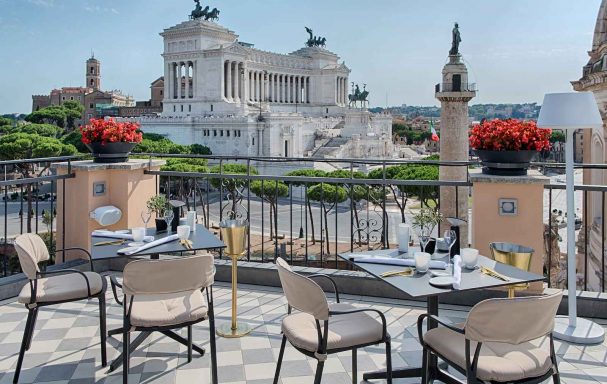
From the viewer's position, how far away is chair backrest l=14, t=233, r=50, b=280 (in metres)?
3.62

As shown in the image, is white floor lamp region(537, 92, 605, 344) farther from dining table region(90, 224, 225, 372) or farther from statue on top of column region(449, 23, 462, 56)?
statue on top of column region(449, 23, 462, 56)

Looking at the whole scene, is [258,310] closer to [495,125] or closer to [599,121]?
[495,125]

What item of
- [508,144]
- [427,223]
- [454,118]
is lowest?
[427,223]

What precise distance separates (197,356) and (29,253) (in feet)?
4.40

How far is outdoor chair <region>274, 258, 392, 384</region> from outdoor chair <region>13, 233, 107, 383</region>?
1459 mm

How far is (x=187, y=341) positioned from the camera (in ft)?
13.1

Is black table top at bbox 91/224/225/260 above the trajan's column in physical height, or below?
below

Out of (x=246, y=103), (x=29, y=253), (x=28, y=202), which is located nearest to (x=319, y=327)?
(x=29, y=253)

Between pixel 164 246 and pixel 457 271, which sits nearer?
pixel 457 271

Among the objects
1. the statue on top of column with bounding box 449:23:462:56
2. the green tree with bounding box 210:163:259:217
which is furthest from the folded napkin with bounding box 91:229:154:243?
the statue on top of column with bounding box 449:23:462:56

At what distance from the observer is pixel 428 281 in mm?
3270

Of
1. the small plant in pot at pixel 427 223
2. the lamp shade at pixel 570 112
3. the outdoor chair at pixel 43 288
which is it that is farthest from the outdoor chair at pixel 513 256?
the outdoor chair at pixel 43 288

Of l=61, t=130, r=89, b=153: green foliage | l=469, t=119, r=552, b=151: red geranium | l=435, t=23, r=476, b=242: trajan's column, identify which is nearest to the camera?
l=469, t=119, r=552, b=151: red geranium

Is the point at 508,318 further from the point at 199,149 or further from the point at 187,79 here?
the point at 187,79
